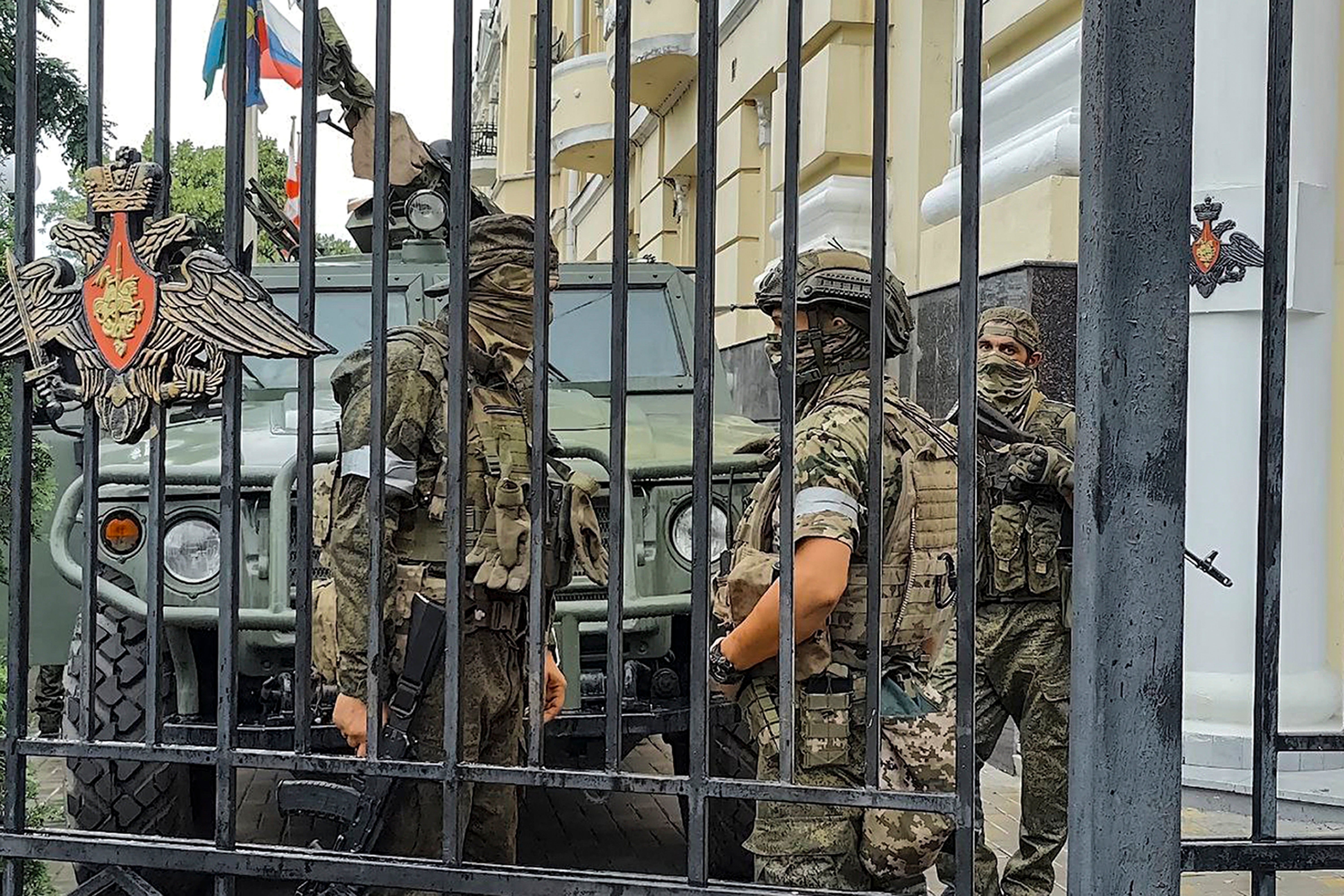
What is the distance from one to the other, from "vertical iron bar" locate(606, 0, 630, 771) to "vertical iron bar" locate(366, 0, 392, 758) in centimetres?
29

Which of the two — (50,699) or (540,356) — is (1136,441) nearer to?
(540,356)

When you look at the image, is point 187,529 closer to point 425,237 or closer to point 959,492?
point 425,237

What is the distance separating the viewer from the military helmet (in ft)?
10.2

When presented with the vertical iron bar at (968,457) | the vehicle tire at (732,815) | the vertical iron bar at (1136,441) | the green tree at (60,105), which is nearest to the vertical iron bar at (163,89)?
the vertical iron bar at (968,457)

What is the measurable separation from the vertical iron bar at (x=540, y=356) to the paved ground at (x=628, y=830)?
2578 mm

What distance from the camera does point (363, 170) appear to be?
266 centimetres

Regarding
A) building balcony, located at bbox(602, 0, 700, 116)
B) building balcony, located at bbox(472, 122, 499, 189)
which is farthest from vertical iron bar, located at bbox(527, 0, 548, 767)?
building balcony, located at bbox(472, 122, 499, 189)

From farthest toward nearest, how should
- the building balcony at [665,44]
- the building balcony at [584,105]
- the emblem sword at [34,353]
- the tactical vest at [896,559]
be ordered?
the building balcony at [584,105] < the building balcony at [665,44] < the tactical vest at [896,559] < the emblem sword at [34,353]

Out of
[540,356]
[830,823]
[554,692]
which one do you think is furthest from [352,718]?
[540,356]

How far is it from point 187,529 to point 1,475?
152cm

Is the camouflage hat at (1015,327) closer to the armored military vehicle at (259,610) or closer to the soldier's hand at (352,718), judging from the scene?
the armored military vehicle at (259,610)

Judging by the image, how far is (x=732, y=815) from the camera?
13.6 feet

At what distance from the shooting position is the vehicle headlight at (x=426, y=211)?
18.2 feet

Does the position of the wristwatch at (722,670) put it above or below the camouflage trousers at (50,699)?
above
